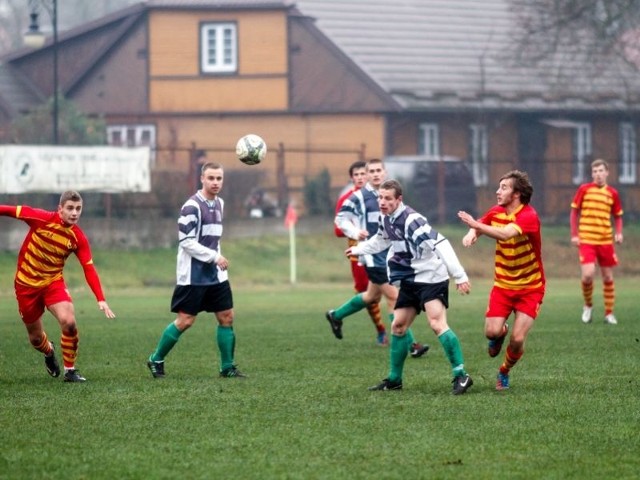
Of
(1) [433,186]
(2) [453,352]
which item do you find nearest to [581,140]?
(1) [433,186]

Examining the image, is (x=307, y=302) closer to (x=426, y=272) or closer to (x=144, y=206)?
(x=144, y=206)

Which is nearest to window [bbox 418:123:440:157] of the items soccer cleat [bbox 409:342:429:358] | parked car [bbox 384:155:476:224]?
parked car [bbox 384:155:476:224]

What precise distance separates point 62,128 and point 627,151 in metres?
18.4

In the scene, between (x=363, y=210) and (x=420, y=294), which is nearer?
(x=420, y=294)

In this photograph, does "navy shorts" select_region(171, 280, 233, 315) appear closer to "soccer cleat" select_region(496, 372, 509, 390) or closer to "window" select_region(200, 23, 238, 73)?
"soccer cleat" select_region(496, 372, 509, 390)

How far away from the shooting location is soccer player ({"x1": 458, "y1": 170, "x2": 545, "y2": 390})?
10.9m

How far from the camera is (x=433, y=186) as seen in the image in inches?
1428

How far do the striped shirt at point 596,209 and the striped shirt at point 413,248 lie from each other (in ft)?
24.1

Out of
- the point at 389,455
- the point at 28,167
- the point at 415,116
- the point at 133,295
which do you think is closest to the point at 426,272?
the point at 389,455

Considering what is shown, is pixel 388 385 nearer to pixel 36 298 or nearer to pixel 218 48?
pixel 36 298

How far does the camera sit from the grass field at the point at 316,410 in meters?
7.95

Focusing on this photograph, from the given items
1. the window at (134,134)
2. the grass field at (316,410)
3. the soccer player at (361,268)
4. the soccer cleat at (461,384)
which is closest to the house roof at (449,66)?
the window at (134,134)

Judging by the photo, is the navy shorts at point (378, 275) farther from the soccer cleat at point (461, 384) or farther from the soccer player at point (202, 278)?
the soccer cleat at point (461, 384)

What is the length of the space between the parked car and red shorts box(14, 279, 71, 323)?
24.0 meters
